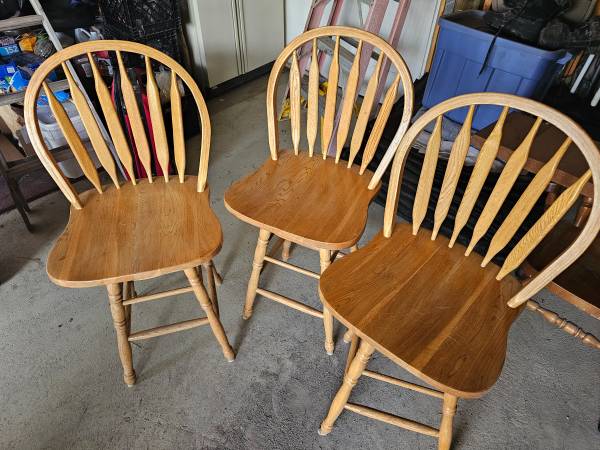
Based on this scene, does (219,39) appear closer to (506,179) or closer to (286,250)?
(286,250)

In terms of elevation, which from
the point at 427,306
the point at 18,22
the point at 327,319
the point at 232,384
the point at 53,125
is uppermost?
the point at 18,22

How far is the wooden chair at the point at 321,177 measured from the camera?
3.42 feet

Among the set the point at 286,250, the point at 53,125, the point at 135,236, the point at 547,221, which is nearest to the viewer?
the point at 547,221

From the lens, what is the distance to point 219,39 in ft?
7.90

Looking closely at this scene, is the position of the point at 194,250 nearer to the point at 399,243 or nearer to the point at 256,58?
the point at 399,243

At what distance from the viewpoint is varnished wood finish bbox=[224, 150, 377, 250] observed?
1.05m

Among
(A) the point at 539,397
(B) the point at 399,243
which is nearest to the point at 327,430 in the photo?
(B) the point at 399,243

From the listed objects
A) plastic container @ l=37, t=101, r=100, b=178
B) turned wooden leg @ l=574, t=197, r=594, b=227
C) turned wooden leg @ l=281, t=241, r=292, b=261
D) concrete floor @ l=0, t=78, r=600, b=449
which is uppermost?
turned wooden leg @ l=574, t=197, r=594, b=227

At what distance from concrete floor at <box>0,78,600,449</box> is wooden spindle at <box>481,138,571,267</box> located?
24.2 inches

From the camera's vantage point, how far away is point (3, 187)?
193 centimetres

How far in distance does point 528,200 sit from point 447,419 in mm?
570

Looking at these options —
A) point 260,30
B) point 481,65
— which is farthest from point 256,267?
point 260,30

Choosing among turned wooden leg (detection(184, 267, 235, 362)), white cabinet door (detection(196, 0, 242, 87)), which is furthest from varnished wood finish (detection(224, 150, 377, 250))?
white cabinet door (detection(196, 0, 242, 87))

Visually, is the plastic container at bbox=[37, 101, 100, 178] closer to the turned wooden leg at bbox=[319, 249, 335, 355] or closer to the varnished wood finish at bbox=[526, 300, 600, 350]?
the turned wooden leg at bbox=[319, 249, 335, 355]
